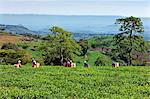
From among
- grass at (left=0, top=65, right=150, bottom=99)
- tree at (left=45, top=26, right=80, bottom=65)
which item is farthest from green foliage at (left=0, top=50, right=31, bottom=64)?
grass at (left=0, top=65, right=150, bottom=99)

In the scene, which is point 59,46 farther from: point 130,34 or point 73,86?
point 73,86

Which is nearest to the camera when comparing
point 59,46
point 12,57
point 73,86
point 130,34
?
point 73,86

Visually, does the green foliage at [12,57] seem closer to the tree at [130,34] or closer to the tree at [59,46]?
the tree at [59,46]

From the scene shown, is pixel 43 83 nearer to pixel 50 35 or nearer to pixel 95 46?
pixel 50 35

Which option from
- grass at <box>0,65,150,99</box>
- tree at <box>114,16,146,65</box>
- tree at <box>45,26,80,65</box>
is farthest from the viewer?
tree at <box>45,26,80,65</box>

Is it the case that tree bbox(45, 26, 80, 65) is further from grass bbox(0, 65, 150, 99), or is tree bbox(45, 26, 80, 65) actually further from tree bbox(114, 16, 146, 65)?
grass bbox(0, 65, 150, 99)

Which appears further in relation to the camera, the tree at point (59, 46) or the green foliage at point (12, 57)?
the green foliage at point (12, 57)

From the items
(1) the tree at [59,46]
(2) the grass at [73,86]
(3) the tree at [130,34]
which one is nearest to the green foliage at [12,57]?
(1) the tree at [59,46]

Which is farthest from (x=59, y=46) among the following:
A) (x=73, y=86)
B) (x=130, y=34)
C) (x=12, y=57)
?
(x=73, y=86)

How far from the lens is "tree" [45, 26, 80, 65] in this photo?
243ft

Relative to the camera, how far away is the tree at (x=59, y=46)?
243 ft

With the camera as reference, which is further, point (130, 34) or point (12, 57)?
point (12, 57)

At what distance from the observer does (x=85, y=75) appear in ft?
90.0

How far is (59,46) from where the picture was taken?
74500mm
